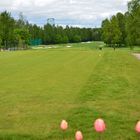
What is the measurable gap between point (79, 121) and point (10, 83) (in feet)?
37.5

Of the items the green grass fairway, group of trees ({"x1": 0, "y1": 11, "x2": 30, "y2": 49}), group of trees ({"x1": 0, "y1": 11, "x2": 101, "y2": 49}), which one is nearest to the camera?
the green grass fairway

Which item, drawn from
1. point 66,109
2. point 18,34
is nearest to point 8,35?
point 18,34

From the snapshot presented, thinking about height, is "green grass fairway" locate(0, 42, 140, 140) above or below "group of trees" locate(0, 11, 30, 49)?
above

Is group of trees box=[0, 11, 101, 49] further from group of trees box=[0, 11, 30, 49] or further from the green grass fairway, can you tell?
the green grass fairway

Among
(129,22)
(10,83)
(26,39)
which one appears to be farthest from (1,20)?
(10,83)

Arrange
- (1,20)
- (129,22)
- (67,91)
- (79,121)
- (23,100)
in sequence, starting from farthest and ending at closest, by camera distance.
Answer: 1. (1,20)
2. (129,22)
3. (67,91)
4. (23,100)
5. (79,121)

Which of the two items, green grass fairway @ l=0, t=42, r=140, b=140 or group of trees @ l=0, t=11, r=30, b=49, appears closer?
green grass fairway @ l=0, t=42, r=140, b=140

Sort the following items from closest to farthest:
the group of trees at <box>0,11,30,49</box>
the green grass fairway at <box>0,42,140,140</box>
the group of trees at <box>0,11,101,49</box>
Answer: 1. the green grass fairway at <box>0,42,140,140</box>
2. the group of trees at <box>0,11,30,49</box>
3. the group of trees at <box>0,11,101,49</box>

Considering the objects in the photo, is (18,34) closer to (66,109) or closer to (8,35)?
(8,35)

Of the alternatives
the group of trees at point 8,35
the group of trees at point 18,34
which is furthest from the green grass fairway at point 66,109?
the group of trees at point 8,35

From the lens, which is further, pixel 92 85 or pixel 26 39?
pixel 26 39

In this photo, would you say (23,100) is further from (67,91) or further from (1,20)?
(1,20)

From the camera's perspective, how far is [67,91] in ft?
60.8

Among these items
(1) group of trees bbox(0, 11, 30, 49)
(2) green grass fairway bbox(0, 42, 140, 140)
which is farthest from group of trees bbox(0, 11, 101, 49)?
(2) green grass fairway bbox(0, 42, 140, 140)
